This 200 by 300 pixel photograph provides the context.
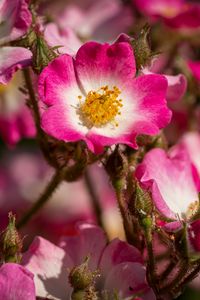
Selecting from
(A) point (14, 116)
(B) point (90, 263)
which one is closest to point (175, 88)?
(B) point (90, 263)

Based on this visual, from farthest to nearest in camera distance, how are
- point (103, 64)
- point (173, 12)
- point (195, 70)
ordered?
point (173, 12)
point (195, 70)
point (103, 64)

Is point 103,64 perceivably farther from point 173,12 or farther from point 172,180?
point 173,12

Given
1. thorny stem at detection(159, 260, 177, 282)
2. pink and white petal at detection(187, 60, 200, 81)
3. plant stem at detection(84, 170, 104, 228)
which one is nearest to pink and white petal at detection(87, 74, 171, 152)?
thorny stem at detection(159, 260, 177, 282)

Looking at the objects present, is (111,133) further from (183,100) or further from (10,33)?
(183,100)

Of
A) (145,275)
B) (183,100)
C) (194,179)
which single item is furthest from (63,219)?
(145,275)

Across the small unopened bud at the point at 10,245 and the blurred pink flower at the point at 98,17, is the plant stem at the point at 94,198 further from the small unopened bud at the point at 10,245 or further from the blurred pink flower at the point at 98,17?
the small unopened bud at the point at 10,245

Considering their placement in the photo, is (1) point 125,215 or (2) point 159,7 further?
(2) point 159,7

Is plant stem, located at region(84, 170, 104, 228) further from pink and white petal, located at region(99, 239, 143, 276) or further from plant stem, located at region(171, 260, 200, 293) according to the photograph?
plant stem, located at region(171, 260, 200, 293)

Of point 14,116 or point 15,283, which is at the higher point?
point 15,283

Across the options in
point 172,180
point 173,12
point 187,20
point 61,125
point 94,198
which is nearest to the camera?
point 61,125
